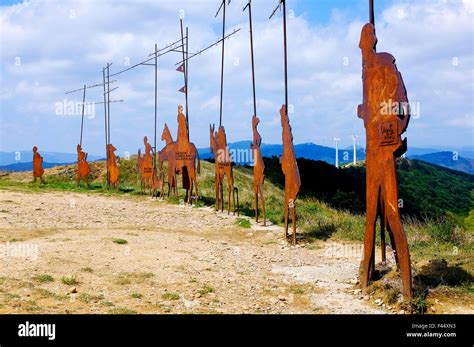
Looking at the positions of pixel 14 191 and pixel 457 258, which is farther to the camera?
pixel 14 191

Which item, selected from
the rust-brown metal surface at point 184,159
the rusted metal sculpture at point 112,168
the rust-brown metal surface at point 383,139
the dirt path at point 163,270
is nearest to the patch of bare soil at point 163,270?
the dirt path at point 163,270

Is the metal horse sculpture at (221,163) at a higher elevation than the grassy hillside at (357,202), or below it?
higher

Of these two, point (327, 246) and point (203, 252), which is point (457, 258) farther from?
point (203, 252)

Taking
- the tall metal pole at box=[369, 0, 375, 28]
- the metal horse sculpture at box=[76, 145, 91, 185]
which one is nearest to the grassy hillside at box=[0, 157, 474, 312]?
the metal horse sculpture at box=[76, 145, 91, 185]

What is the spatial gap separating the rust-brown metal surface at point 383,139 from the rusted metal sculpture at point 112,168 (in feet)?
64.2

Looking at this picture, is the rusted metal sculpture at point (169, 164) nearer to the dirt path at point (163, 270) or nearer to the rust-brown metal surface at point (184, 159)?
the rust-brown metal surface at point (184, 159)

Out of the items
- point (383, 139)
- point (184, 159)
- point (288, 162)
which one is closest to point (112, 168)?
point (184, 159)

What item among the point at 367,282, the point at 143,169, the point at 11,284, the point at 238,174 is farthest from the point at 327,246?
the point at 238,174

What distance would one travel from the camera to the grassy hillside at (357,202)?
7767 mm

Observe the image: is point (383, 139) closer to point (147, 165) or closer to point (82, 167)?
point (147, 165)

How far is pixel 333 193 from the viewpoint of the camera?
30.8m

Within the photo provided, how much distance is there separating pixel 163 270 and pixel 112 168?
1815 cm

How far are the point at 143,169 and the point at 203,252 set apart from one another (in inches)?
551

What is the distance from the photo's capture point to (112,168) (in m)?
25.4
